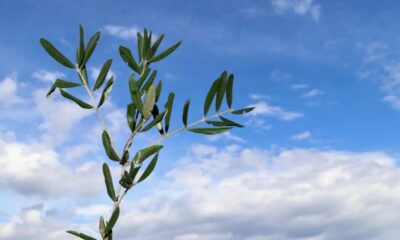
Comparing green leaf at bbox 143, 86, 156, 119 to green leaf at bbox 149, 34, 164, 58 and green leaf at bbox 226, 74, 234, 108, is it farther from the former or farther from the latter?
green leaf at bbox 226, 74, 234, 108

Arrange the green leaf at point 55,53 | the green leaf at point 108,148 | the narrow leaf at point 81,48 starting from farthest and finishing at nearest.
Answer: the green leaf at point 55,53 → the narrow leaf at point 81,48 → the green leaf at point 108,148

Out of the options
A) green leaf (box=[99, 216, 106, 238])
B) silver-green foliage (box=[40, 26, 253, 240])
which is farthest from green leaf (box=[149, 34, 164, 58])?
green leaf (box=[99, 216, 106, 238])

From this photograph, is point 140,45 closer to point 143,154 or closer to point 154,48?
point 154,48

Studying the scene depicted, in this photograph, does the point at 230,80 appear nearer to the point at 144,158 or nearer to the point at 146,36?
the point at 146,36

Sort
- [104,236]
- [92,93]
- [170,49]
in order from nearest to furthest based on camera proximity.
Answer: [104,236] → [92,93] → [170,49]

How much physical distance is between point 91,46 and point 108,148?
0.94 metres

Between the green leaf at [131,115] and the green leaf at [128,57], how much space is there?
424mm

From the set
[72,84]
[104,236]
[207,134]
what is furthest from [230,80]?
[104,236]

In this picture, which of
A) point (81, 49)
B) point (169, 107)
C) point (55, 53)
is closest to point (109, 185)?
point (169, 107)

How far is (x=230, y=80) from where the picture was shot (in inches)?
139

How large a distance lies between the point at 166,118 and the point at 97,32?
0.85 metres

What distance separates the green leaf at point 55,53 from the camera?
360 cm

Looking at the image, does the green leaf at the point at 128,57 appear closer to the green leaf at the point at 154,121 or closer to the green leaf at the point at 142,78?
the green leaf at the point at 142,78

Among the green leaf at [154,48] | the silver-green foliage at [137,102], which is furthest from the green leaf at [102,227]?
the green leaf at [154,48]
